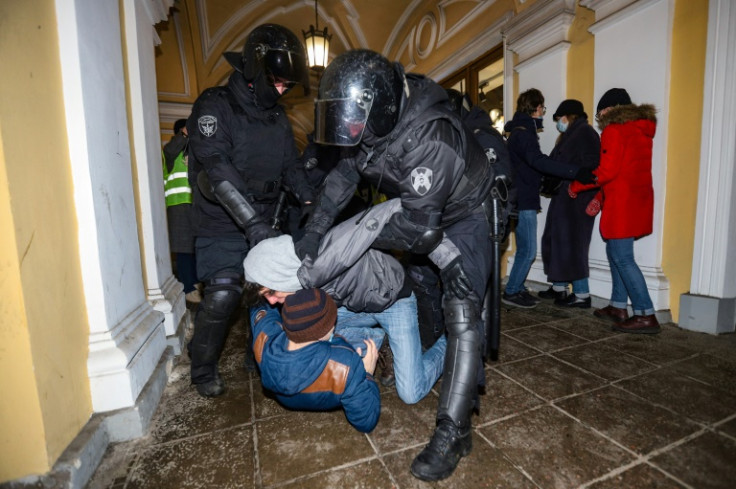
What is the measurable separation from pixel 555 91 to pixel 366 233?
3721 millimetres

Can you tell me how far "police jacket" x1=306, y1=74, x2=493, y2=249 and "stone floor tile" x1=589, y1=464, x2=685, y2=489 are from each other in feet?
4.14

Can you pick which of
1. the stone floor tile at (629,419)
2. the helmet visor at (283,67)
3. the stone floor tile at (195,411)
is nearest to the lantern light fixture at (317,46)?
the helmet visor at (283,67)

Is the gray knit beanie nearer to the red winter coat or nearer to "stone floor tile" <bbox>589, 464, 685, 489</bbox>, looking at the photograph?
"stone floor tile" <bbox>589, 464, 685, 489</bbox>

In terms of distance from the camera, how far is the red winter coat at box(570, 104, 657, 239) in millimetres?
3139

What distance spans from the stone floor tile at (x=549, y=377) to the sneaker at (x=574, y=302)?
1494 mm

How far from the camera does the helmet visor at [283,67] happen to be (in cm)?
213

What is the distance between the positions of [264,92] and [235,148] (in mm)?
386

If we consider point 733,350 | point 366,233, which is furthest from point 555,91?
A: point 366,233

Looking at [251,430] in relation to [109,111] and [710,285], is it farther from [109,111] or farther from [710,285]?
[710,285]

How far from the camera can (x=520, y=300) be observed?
158 inches

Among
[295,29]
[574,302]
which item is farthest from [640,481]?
[295,29]

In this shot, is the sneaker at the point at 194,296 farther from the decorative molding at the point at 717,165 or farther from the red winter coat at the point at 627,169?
the decorative molding at the point at 717,165

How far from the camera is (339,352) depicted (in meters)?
1.67

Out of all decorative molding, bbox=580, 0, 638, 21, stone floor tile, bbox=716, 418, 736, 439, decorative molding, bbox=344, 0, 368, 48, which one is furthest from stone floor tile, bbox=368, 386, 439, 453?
decorative molding, bbox=344, 0, 368, 48
